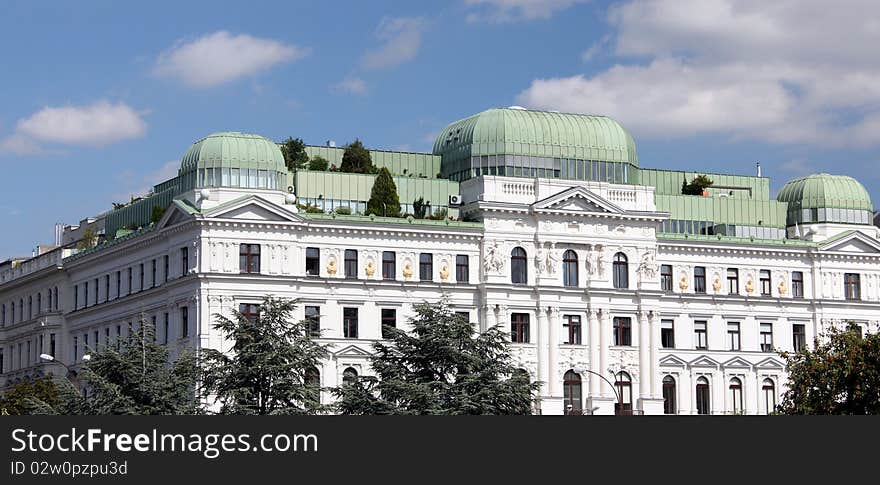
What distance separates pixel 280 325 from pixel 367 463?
4801cm

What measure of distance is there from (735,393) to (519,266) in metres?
20.5

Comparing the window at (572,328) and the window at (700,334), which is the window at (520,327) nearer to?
the window at (572,328)

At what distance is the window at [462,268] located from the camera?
126m

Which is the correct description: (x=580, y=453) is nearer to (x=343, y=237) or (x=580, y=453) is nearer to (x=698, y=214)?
(x=343, y=237)

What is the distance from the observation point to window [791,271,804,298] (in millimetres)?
137875

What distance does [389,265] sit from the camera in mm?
123812

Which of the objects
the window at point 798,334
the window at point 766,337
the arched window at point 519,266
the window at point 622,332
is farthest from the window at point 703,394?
the arched window at point 519,266

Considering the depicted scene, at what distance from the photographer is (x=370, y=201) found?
126 meters

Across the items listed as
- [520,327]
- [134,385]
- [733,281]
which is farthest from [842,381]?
[733,281]

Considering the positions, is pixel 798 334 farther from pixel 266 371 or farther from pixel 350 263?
pixel 266 371

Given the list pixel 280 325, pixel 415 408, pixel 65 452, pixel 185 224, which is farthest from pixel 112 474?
pixel 185 224

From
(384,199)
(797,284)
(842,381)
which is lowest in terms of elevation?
(842,381)

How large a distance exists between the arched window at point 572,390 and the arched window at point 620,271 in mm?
7580

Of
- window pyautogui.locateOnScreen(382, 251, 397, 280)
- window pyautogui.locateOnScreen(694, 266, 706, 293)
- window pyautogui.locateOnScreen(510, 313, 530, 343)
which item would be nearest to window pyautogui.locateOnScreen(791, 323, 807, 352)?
window pyautogui.locateOnScreen(694, 266, 706, 293)
